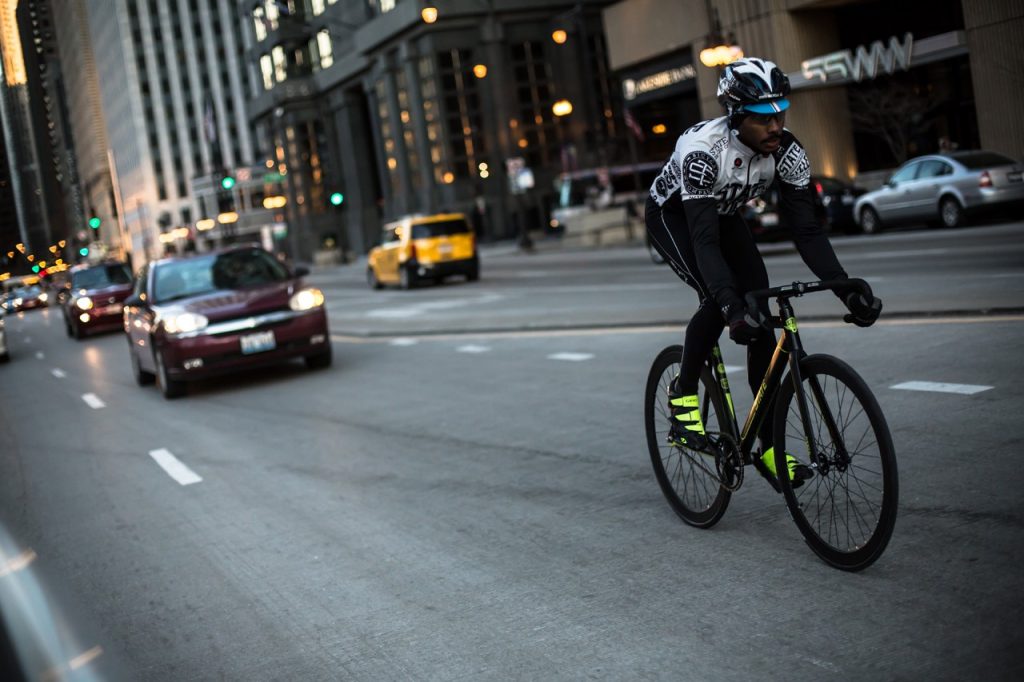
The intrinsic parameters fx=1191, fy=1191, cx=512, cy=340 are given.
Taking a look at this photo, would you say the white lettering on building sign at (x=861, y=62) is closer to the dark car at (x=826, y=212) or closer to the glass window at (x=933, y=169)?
the dark car at (x=826, y=212)

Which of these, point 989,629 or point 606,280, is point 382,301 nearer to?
point 606,280

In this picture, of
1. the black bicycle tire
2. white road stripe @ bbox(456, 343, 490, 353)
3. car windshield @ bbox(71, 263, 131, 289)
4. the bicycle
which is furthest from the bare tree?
the bicycle

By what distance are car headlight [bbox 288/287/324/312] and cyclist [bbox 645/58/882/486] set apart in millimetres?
9179

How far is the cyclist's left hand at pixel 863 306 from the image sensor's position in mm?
4352

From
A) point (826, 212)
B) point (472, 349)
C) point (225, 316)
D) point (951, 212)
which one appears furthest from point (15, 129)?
point (951, 212)

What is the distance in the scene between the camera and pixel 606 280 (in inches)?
923

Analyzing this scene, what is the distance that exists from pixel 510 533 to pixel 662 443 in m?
0.87

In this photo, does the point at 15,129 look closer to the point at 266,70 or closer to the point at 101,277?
the point at 101,277

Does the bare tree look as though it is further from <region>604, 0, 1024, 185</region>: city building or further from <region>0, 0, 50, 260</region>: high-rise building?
<region>0, 0, 50, 260</region>: high-rise building

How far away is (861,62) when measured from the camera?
36.4 meters

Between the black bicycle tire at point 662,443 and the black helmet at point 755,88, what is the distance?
1.30 metres

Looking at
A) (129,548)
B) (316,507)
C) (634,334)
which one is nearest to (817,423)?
(316,507)

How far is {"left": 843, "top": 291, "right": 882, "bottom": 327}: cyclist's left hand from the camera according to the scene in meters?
4.35

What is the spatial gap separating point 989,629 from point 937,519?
133 cm
